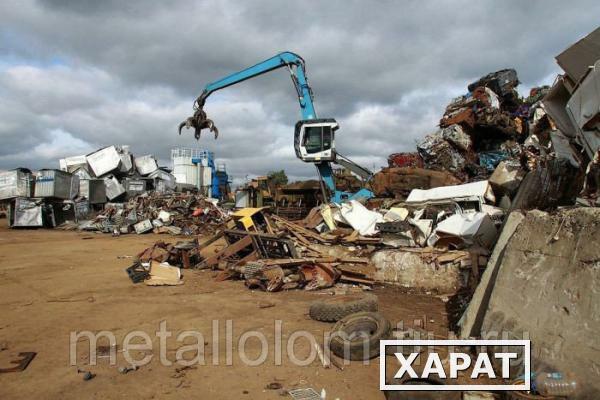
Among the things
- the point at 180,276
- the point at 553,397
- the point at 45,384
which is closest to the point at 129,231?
the point at 180,276

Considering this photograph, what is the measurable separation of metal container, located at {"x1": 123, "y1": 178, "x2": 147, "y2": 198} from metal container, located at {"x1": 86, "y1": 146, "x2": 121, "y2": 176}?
3.70ft

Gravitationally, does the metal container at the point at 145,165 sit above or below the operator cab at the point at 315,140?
above

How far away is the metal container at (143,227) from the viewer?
18.3 metres

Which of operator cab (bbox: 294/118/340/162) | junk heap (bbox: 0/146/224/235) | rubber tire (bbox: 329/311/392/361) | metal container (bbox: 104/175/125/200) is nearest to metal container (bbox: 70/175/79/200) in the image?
junk heap (bbox: 0/146/224/235)

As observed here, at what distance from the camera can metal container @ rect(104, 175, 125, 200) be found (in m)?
23.4

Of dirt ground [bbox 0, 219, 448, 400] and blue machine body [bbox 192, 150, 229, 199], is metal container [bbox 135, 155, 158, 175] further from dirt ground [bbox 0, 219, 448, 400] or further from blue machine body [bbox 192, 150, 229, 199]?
dirt ground [bbox 0, 219, 448, 400]

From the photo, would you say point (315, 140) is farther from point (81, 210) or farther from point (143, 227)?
point (81, 210)

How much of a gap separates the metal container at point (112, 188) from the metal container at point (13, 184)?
400 centimetres

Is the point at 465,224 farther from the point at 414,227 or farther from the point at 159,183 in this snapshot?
the point at 159,183

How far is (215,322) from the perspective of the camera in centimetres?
534

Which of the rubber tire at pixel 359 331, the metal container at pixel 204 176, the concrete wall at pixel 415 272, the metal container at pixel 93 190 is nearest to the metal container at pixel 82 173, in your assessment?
the metal container at pixel 93 190

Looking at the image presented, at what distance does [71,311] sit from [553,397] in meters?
5.90

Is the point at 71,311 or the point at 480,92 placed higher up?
the point at 480,92

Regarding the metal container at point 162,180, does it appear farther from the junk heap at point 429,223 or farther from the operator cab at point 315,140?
the junk heap at point 429,223
